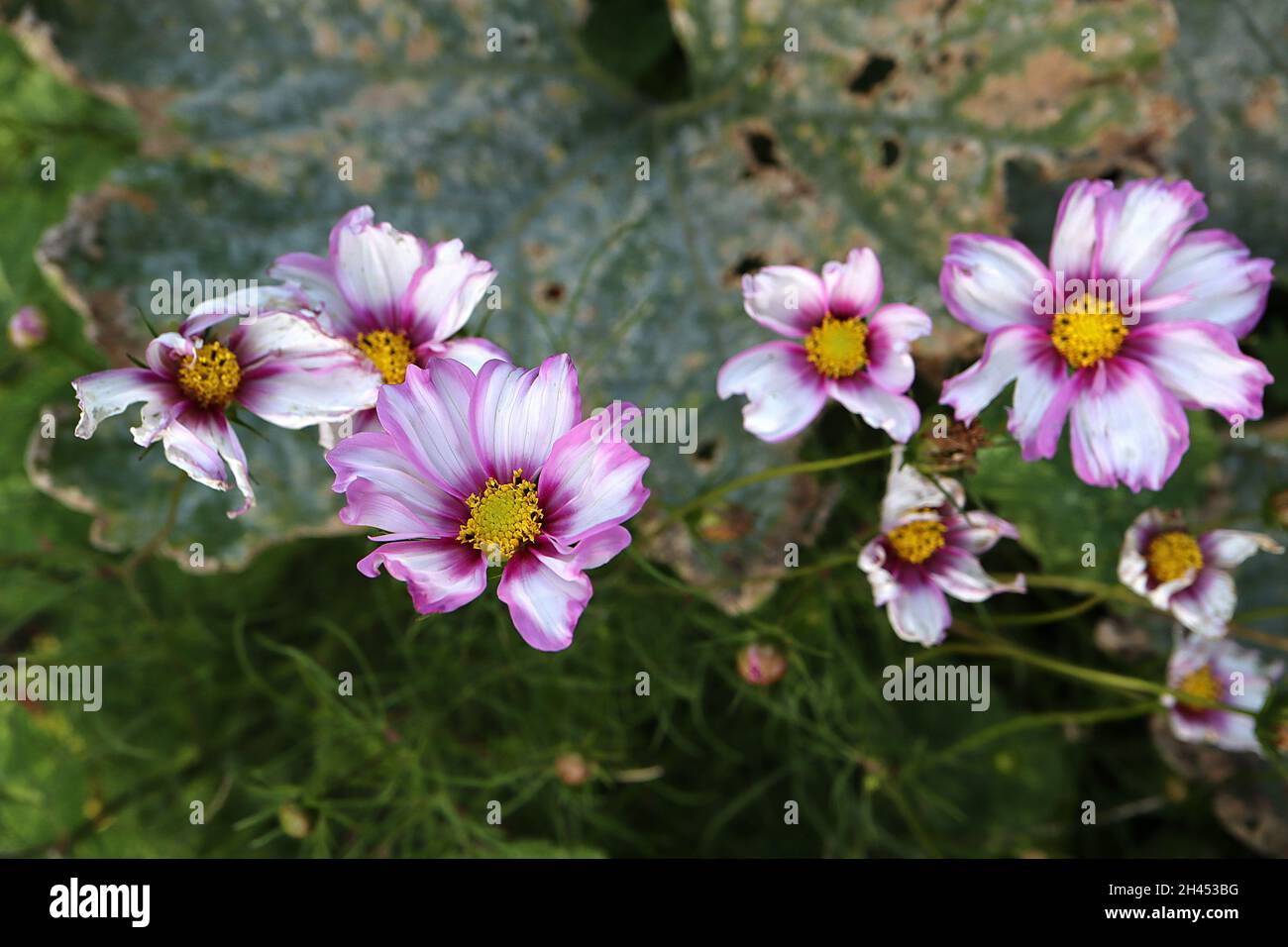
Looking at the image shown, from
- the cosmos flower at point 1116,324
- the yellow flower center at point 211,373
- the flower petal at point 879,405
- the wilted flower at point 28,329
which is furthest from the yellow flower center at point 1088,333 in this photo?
the wilted flower at point 28,329

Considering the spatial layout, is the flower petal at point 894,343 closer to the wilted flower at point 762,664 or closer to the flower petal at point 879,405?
the flower petal at point 879,405

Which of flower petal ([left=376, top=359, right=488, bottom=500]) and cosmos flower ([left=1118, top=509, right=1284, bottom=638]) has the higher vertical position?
flower petal ([left=376, top=359, right=488, bottom=500])

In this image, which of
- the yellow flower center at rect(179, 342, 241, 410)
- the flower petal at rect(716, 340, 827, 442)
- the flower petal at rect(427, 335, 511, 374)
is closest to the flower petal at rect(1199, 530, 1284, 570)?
the flower petal at rect(716, 340, 827, 442)

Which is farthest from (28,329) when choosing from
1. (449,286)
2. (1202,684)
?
(1202,684)

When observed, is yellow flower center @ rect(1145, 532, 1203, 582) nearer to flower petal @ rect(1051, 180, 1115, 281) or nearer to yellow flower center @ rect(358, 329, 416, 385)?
flower petal @ rect(1051, 180, 1115, 281)

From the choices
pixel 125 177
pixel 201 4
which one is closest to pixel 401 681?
pixel 125 177

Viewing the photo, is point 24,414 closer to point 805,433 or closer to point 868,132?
point 805,433

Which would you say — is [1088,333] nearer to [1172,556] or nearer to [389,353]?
[1172,556]
